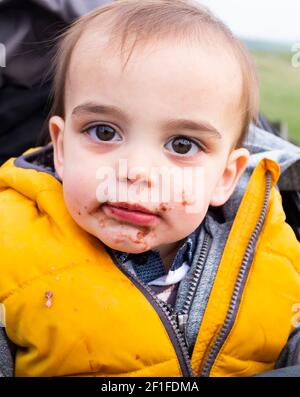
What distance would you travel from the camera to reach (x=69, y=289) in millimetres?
1065

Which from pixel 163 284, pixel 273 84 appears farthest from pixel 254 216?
pixel 273 84

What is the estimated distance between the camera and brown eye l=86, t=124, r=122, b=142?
102 centimetres

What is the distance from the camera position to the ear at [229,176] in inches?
46.1

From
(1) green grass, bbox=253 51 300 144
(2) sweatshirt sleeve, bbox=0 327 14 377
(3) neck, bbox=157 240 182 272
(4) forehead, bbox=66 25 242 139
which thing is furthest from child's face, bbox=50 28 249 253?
(1) green grass, bbox=253 51 300 144

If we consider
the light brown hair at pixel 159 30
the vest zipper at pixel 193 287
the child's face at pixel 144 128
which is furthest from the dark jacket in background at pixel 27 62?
the vest zipper at pixel 193 287

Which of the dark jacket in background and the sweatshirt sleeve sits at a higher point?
the dark jacket in background


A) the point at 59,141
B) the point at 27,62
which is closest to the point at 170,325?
the point at 59,141

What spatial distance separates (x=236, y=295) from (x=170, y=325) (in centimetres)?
14

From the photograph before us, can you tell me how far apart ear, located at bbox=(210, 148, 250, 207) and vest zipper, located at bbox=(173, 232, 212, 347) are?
91 millimetres

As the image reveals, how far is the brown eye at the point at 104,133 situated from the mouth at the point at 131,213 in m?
0.11

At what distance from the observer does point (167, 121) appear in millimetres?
1011

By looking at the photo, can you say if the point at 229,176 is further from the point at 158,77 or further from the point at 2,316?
the point at 2,316

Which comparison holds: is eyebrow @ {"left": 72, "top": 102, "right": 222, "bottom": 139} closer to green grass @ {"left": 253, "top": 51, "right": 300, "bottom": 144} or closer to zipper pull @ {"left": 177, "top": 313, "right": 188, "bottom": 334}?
zipper pull @ {"left": 177, "top": 313, "right": 188, "bottom": 334}
